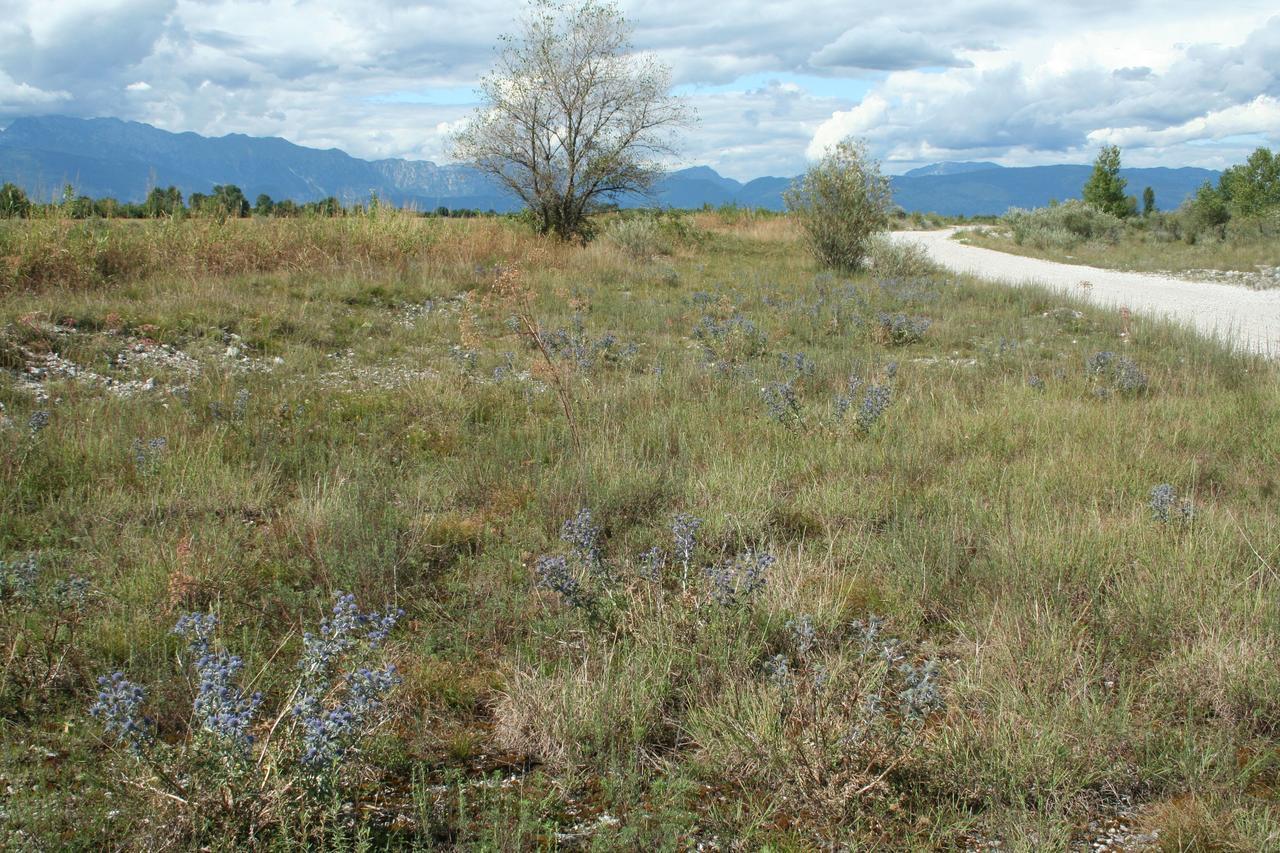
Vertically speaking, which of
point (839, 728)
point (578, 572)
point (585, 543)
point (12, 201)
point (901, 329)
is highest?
point (12, 201)

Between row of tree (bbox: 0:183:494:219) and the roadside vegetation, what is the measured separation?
17056 millimetres

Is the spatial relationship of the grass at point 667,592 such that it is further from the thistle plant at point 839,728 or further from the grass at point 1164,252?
the grass at point 1164,252

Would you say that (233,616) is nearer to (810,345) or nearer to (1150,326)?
(810,345)

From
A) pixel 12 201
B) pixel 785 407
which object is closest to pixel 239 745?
pixel 785 407

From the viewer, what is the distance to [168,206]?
1227 cm

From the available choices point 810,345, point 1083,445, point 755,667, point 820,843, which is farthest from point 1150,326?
point 820,843

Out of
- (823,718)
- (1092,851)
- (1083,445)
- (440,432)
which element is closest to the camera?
(1092,851)

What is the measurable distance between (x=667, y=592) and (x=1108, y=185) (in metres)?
47.9

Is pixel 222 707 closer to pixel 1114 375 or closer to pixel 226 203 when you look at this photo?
pixel 1114 375

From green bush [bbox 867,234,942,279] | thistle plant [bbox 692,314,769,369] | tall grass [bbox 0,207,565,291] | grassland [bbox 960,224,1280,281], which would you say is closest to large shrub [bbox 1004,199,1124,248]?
grassland [bbox 960,224,1280,281]

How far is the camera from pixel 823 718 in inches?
93.9

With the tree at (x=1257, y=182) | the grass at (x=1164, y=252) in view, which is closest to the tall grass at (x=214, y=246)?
the grass at (x=1164, y=252)

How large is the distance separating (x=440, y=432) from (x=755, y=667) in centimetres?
339

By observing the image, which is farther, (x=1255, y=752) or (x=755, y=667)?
(x=755, y=667)
